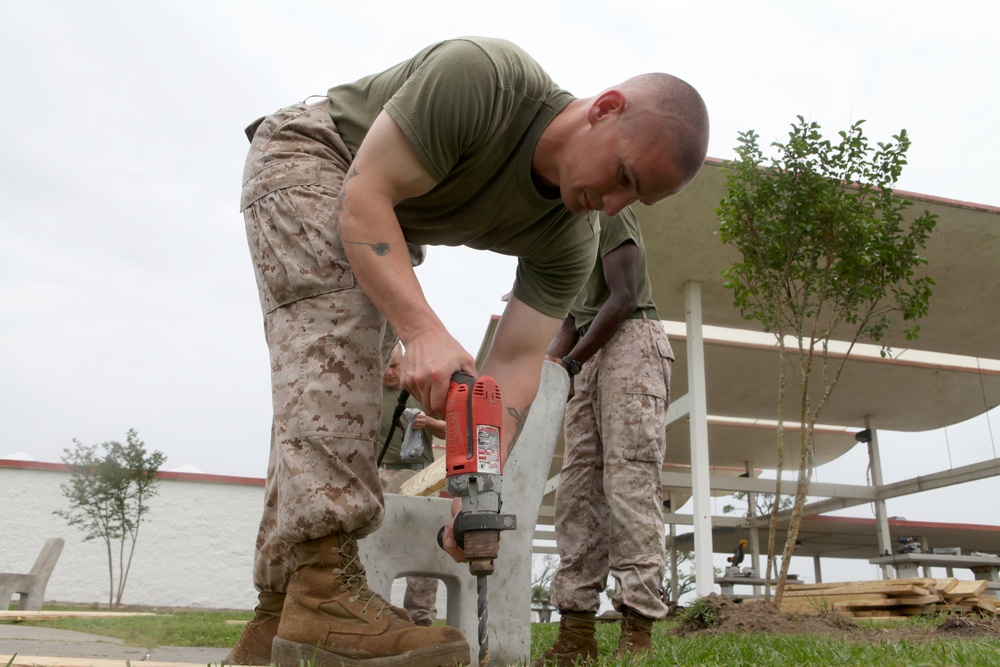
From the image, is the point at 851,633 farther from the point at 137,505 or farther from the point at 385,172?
the point at 137,505

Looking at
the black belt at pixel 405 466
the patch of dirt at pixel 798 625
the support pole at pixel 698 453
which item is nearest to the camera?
the patch of dirt at pixel 798 625

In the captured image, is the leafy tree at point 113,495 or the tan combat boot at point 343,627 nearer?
the tan combat boot at point 343,627

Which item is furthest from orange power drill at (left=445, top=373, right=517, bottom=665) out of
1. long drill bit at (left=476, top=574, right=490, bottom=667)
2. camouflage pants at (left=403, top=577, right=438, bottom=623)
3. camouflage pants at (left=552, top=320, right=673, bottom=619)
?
camouflage pants at (left=403, top=577, right=438, bottom=623)

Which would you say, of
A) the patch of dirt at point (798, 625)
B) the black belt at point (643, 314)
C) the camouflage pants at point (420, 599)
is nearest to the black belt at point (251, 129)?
the black belt at point (643, 314)

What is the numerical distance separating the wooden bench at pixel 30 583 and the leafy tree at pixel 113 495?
5.74 metres

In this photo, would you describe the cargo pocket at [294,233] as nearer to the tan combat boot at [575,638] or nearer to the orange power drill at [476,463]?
the orange power drill at [476,463]

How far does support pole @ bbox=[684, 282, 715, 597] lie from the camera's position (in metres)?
8.05

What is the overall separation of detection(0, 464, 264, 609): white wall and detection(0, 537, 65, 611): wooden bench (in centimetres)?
618

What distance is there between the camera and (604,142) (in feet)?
6.73

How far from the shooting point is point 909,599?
22.7 ft

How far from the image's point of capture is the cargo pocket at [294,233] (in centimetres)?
204

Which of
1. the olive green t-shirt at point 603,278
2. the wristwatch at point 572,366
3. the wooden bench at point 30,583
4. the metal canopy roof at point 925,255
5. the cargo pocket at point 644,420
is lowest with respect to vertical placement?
the wooden bench at point 30,583

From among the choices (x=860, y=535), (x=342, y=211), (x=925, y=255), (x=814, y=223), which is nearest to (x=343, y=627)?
(x=342, y=211)

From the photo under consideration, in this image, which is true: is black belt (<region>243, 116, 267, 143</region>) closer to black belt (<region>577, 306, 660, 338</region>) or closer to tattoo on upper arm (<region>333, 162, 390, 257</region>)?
tattoo on upper arm (<region>333, 162, 390, 257</region>)
